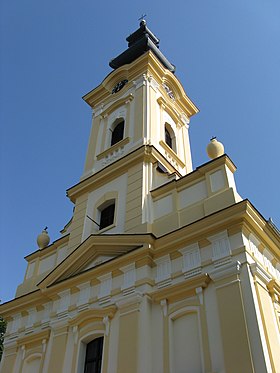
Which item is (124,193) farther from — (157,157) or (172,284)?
(172,284)

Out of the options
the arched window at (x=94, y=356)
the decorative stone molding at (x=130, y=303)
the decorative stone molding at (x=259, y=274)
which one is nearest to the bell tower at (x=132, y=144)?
the decorative stone molding at (x=130, y=303)

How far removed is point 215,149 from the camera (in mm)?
15375

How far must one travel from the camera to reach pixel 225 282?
1168 cm

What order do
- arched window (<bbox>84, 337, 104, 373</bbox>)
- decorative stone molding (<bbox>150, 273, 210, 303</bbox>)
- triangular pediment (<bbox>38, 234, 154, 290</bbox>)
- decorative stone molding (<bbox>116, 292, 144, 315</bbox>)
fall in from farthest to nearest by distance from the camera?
triangular pediment (<bbox>38, 234, 154, 290</bbox>), arched window (<bbox>84, 337, 104, 373</bbox>), decorative stone molding (<bbox>116, 292, 144, 315</bbox>), decorative stone molding (<bbox>150, 273, 210, 303</bbox>)

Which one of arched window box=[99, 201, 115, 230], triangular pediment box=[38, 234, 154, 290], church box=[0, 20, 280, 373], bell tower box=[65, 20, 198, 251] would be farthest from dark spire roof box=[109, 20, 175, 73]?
triangular pediment box=[38, 234, 154, 290]

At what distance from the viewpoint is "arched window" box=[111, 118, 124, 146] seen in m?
20.6

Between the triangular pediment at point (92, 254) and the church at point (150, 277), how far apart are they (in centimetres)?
4

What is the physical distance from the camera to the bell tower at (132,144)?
53.8 ft

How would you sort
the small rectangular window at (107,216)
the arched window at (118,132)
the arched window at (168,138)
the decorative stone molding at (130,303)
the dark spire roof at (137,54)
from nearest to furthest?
the decorative stone molding at (130,303), the small rectangular window at (107,216), the arched window at (118,132), the arched window at (168,138), the dark spire roof at (137,54)

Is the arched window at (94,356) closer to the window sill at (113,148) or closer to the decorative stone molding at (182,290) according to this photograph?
the decorative stone molding at (182,290)

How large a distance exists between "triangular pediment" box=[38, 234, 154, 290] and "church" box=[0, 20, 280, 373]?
36 millimetres

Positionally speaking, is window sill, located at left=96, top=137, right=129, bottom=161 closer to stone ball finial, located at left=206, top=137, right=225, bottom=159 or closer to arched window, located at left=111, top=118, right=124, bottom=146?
arched window, located at left=111, top=118, right=124, bottom=146

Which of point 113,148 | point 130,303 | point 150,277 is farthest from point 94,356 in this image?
point 113,148

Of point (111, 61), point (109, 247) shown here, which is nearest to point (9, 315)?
point (109, 247)
